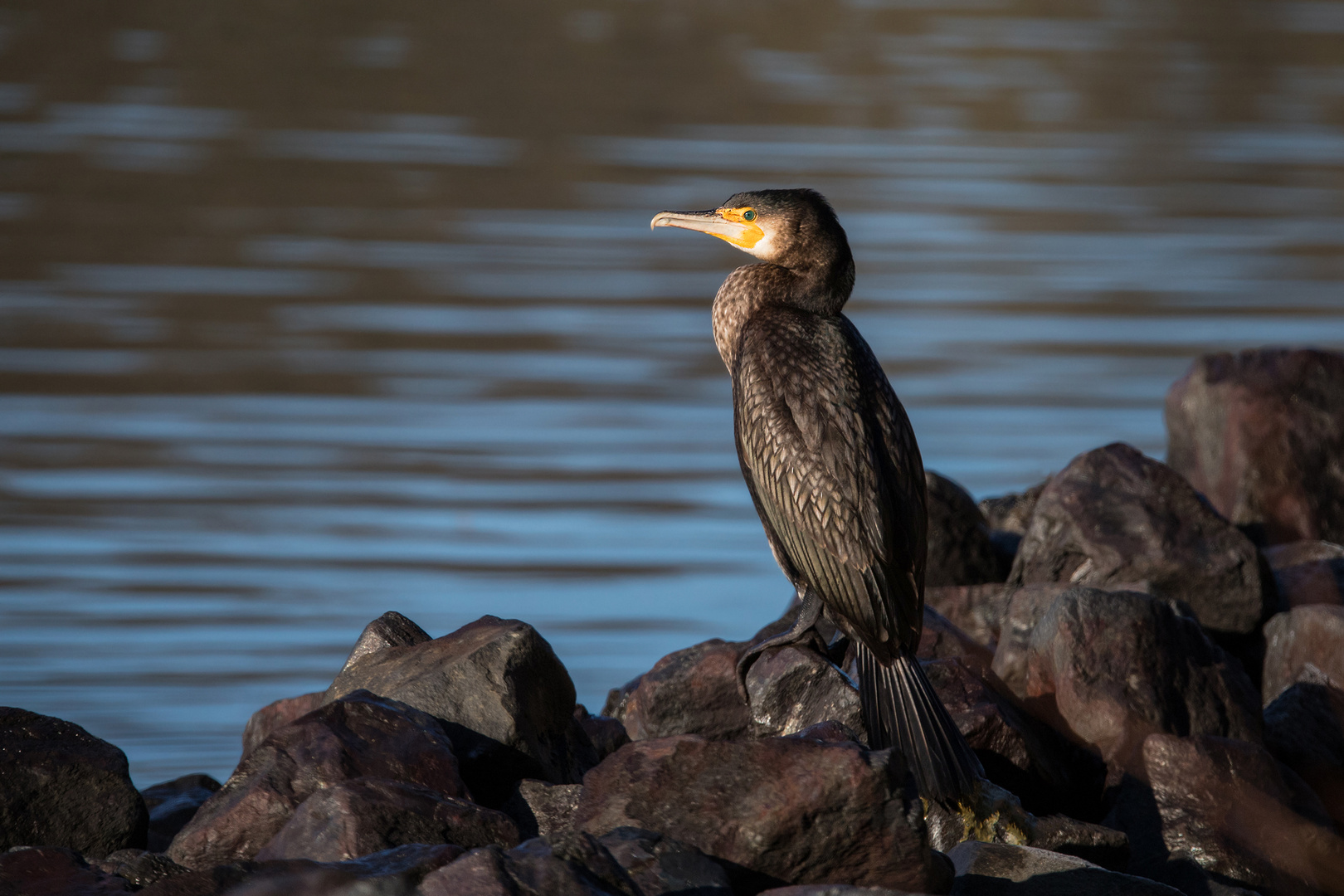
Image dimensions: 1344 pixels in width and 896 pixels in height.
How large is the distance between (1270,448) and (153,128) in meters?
13.9

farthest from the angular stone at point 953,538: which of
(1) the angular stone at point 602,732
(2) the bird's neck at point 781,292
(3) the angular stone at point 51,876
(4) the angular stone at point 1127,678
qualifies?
(3) the angular stone at point 51,876

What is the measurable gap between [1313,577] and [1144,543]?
600 millimetres

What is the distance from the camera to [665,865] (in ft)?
11.3

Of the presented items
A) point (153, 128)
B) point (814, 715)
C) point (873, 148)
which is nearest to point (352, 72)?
point (153, 128)

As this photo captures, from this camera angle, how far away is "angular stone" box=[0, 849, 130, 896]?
3471 mm

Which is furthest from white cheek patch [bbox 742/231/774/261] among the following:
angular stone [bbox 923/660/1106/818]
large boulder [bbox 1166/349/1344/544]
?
large boulder [bbox 1166/349/1344/544]

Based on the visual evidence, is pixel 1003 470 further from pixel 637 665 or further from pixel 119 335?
pixel 119 335

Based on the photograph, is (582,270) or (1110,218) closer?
(582,270)

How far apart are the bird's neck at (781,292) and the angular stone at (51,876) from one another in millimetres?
2025

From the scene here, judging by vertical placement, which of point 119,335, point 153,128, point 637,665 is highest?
point 153,128

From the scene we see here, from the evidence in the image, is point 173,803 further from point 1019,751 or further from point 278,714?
point 1019,751

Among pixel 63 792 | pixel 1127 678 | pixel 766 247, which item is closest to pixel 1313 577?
pixel 1127 678

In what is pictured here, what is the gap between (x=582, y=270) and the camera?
13.0m

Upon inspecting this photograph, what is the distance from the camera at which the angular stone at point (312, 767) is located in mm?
3900
